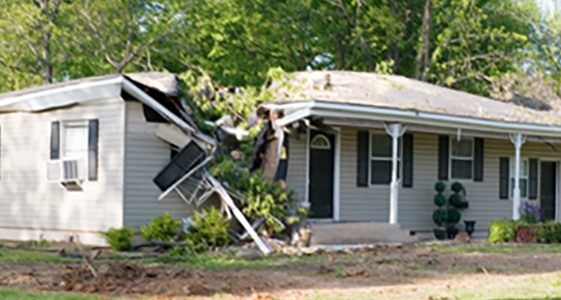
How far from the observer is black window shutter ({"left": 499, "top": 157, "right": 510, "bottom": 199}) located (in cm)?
2173

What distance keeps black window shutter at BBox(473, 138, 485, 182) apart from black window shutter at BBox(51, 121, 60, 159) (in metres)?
10.9

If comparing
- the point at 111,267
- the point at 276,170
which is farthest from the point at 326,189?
the point at 111,267

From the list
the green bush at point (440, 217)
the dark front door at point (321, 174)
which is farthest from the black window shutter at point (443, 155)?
the dark front door at point (321, 174)

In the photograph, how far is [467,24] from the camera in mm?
29734

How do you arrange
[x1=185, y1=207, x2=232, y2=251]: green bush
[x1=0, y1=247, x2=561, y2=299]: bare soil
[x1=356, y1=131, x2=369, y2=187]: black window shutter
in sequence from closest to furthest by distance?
[x1=0, y1=247, x2=561, y2=299]: bare soil → [x1=185, y1=207, x2=232, y2=251]: green bush → [x1=356, y1=131, x2=369, y2=187]: black window shutter

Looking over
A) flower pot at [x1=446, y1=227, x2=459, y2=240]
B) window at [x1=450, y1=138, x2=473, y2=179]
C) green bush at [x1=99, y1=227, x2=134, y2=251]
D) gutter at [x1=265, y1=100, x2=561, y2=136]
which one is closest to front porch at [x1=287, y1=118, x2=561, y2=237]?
window at [x1=450, y1=138, x2=473, y2=179]

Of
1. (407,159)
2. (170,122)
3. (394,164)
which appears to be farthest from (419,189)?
(170,122)

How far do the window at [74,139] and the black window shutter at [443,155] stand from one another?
29.7 feet

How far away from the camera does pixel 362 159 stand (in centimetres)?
1888

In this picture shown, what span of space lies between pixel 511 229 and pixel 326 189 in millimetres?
4741

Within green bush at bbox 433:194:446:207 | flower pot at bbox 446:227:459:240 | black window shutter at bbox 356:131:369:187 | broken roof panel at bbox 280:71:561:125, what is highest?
broken roof panel at bbox 280:71:561:125

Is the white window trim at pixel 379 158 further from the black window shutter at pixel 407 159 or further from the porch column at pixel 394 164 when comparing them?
the porch column at pixel 394 164

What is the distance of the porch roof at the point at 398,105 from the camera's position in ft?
55.0

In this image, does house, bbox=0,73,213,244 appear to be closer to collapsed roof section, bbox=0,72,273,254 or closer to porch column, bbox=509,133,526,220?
collapsed roof section, bbox=0,72,273,254
